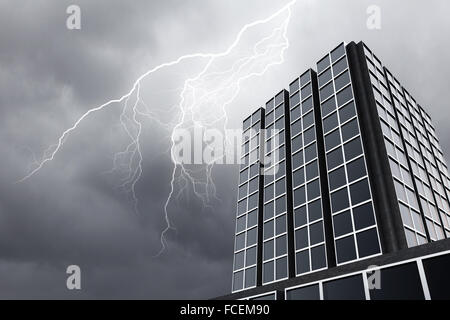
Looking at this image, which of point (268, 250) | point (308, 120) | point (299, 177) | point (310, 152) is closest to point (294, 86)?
point (308, 120)

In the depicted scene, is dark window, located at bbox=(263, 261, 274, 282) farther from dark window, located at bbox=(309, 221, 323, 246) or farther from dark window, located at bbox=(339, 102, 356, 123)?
dark window, located at bbox=(339, 102, 356, 123)

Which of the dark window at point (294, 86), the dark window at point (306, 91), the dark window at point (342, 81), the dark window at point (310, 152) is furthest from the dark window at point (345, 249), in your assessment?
the dark window at point (294, 86)

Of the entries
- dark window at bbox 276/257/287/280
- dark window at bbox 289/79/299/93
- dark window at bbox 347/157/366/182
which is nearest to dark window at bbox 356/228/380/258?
dark window at bbox 347/157/366/182

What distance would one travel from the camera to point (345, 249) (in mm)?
23141

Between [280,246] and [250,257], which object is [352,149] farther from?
[250,257]

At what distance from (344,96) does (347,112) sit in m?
1.98

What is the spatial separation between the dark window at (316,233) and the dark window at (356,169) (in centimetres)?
438

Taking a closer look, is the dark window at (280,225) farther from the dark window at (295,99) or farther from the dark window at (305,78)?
the dark window at (305,78)

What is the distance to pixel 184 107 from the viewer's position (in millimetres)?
32312

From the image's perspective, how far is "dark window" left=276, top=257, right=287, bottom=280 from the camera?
2786cm

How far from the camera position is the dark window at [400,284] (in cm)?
1464
